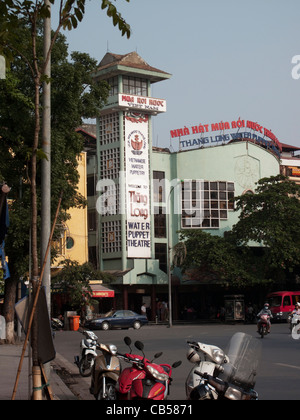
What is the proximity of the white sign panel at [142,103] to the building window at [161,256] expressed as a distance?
447 inches

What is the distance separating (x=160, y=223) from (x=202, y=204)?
4266mm

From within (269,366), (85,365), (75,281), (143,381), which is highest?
(143,381)

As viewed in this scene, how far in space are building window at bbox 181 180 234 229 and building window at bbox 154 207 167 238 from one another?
6.41 feet

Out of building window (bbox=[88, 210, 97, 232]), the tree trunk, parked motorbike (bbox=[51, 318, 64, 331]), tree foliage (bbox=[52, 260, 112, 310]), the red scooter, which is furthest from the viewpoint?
building window (bbox=[88, 210, 97, 232])

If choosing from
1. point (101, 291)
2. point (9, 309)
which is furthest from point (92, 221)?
point (9, 309)

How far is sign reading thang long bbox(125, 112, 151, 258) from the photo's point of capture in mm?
56500

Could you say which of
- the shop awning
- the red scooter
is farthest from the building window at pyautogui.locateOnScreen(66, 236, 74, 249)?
the red scooter

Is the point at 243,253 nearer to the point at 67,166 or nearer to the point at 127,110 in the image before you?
the point at 127,110

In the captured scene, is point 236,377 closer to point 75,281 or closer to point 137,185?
point 75,281

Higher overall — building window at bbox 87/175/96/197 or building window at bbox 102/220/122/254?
building window at bbox 87/175/96/197

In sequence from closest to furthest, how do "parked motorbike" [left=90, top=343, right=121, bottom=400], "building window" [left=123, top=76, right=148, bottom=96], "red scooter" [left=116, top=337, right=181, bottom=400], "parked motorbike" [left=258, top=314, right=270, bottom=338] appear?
1. "red scooter" [left=116, top=337, right=181, bottom=400]
2. "parked motorbike" [left=90, top=343, right=121, bottom=400]
3. "parked motorbike" [left=258, top=314, right=270, bottom=338]
4. "building window" [left=123, top=76, right=148, bottom=96]

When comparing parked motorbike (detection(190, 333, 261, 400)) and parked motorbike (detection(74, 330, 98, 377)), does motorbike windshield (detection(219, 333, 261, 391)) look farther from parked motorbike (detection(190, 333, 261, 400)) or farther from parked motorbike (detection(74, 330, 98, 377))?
parked motorbike (detection(74, 330, 98, 377))

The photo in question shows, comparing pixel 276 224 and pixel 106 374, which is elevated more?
pixel 276 224

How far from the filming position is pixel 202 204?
61.1 meters
